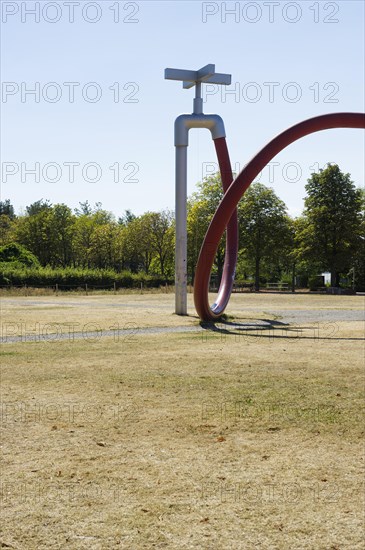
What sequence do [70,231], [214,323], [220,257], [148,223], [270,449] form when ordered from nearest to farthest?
[270,449] < [214,323] < [220,257] < [148,223] < [70,231]

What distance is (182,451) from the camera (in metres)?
6.09

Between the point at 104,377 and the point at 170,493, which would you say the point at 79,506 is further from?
the point at 104,377

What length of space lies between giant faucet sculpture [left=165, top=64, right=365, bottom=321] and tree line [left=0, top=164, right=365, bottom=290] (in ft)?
98.9

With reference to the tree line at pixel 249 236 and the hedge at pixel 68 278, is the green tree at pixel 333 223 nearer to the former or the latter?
the tree line at pixel 249 236

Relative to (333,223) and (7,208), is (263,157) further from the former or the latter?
(7,208)

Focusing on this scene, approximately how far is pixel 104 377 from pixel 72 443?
3.47 meters

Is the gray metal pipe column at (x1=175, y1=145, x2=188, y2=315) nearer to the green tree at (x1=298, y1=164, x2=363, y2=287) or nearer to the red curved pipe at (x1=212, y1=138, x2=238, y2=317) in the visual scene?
the red curved pipe at (x1=212, y1=138, x2=238, y2=317)

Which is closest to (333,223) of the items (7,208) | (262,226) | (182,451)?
→ (262,226)

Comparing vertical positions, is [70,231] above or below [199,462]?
above

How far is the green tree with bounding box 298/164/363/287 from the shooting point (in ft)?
167

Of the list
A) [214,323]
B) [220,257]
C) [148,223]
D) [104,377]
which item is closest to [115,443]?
[104,377]

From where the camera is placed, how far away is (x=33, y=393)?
860 cm

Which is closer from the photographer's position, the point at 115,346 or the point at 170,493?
the point at 170,493

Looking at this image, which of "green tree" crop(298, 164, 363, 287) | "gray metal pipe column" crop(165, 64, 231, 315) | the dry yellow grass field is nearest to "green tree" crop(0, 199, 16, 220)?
"green tree" crop(298, 164, 363, 287)
